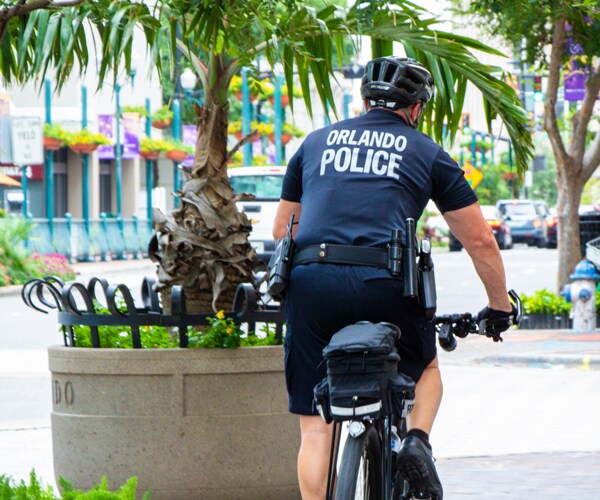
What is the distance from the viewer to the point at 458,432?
9.36 metres

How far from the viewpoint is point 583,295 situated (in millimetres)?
16812

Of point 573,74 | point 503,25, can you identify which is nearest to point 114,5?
point 503,25

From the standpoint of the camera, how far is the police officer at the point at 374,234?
14.7ft

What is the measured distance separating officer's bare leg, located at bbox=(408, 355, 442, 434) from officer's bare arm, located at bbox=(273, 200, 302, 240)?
0.74 m

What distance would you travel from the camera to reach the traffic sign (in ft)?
110

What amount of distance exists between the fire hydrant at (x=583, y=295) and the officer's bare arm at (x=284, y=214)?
475 inches

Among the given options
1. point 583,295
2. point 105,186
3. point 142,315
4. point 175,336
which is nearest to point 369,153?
point 142,315

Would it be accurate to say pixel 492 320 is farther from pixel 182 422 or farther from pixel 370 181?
pixel 182 422

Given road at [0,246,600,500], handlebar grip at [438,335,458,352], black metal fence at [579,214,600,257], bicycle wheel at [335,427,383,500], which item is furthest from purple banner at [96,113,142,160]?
bicycle wheel at [335,427,383,500]

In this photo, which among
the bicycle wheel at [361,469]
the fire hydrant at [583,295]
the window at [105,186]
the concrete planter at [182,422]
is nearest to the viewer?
the bicycle wheel at [361,469]

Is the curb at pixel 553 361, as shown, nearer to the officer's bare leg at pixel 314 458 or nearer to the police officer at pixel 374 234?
the police officer at pixel 374 234

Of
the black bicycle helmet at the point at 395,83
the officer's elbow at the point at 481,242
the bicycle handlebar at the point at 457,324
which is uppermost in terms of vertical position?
the black bicycle helmet at the point at 395,83

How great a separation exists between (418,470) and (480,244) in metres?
0.84

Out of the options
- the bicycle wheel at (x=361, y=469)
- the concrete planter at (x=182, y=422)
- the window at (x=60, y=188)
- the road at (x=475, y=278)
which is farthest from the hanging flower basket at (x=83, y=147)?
the bicycle wheel at (x=361, y=469)
